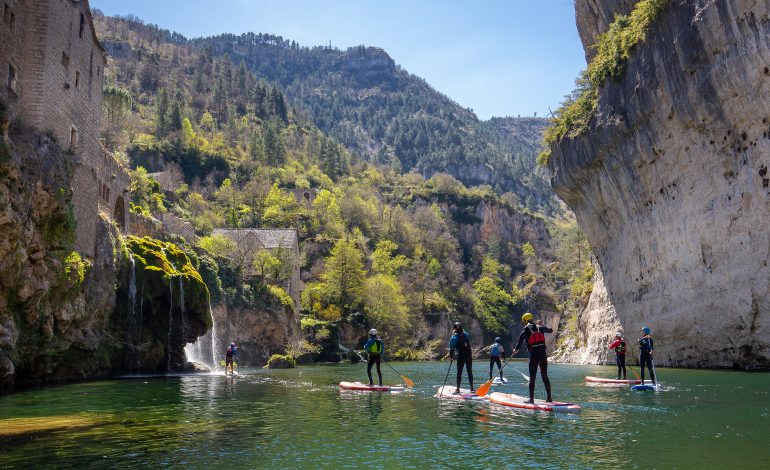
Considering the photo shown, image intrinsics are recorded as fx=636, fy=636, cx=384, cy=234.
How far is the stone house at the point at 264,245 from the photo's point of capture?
6002 centimetres

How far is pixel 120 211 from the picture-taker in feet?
127

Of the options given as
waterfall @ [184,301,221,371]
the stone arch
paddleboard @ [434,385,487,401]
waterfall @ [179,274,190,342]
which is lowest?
paddleboard @ [434,385,487,401]

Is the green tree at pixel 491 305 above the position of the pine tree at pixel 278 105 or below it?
below

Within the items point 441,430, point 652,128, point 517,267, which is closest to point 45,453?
point 441,430

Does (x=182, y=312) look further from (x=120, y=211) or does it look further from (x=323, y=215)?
(x=323, y=215)

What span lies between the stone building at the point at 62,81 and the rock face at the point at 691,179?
32.0 meters

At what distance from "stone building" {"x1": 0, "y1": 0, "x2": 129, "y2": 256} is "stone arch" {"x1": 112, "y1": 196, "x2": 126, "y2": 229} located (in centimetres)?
346

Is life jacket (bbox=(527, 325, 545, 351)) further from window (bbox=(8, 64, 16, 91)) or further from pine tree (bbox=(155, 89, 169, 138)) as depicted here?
pine tree (bbox=(155, 89, 169, 138))

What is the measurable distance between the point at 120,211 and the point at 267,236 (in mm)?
29535

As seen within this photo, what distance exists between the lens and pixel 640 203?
1715 inches

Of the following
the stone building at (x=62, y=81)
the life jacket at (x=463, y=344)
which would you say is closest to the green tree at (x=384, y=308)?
the stone building at (x=62, y=81)

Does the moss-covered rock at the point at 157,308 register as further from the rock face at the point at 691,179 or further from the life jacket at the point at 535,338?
the rock face at the point at 691,179

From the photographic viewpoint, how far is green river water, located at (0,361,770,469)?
33.3 ft

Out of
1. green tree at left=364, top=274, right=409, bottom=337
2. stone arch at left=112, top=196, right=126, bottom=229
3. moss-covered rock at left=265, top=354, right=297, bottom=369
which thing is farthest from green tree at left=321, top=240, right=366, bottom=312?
stone arch at left=112, top=196, right=126, bottom=229
